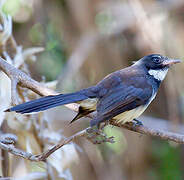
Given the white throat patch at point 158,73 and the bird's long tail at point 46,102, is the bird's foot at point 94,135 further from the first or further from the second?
the white throat patch at point 158,73

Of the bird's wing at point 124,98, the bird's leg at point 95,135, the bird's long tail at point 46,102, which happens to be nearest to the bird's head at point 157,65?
the bird's wing at point 124,98

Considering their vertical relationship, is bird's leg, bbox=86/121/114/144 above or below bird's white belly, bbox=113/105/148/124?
above

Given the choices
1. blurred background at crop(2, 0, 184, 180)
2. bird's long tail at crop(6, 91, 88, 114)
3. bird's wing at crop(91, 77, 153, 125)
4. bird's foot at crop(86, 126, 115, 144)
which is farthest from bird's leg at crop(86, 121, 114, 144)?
blurred background at crop(2, 0, 184, 180)

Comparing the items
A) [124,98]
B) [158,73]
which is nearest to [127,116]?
[124,98]

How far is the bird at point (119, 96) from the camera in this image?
263cm

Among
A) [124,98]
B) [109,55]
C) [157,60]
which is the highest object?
[157,60]

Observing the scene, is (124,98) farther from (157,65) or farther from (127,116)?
(157,65)

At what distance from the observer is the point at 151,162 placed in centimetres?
555

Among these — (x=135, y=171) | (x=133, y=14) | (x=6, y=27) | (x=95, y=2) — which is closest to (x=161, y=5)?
(x=133, y=14)

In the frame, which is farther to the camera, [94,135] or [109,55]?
[109,55]

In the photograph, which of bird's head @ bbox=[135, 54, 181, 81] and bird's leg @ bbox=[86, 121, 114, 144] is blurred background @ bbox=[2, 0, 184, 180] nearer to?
bird's head @ bbox=[135, 54, 181, 81]

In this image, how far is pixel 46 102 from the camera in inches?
102

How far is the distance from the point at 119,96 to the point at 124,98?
0.04m

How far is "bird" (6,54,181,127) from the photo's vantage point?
8.64 feet
